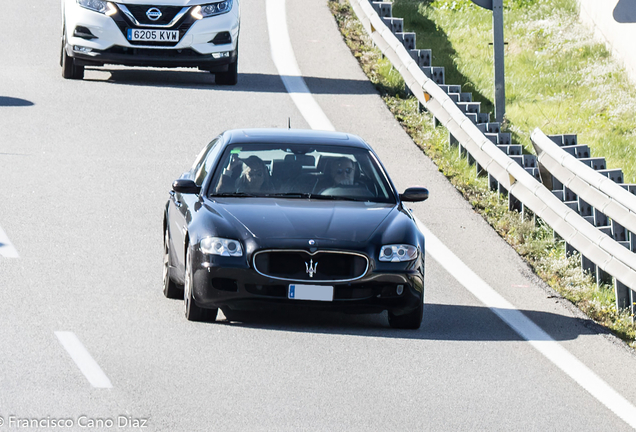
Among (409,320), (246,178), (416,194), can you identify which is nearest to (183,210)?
(246,178)

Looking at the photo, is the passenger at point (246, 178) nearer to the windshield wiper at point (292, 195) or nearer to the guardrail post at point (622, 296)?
the windshield wiper at point (292, 195)

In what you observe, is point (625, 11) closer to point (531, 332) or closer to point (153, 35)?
point (153, 35)

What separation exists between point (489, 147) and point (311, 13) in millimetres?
11378

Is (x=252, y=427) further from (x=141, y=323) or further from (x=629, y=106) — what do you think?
(x=629, y=106)

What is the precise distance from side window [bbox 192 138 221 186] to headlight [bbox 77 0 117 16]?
27.7ft

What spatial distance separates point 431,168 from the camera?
15.1 meters

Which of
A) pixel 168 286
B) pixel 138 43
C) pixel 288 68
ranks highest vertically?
pixel 138 43

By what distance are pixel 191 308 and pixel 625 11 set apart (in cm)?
1133

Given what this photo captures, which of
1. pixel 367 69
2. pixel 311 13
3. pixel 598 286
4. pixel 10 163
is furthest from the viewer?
pixel 311 13

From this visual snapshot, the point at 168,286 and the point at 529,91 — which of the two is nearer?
the point at 168,286

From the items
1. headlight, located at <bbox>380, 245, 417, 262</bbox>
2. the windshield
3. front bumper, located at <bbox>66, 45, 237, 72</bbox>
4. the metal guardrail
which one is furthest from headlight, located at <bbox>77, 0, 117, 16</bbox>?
headlight, located at <bbox>380, 245, 417, 262</bbox>

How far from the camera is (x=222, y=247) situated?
877 cm

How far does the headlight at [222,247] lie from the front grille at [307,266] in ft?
0.45

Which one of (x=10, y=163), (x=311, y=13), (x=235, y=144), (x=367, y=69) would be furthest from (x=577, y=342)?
(x=311, y=13)
